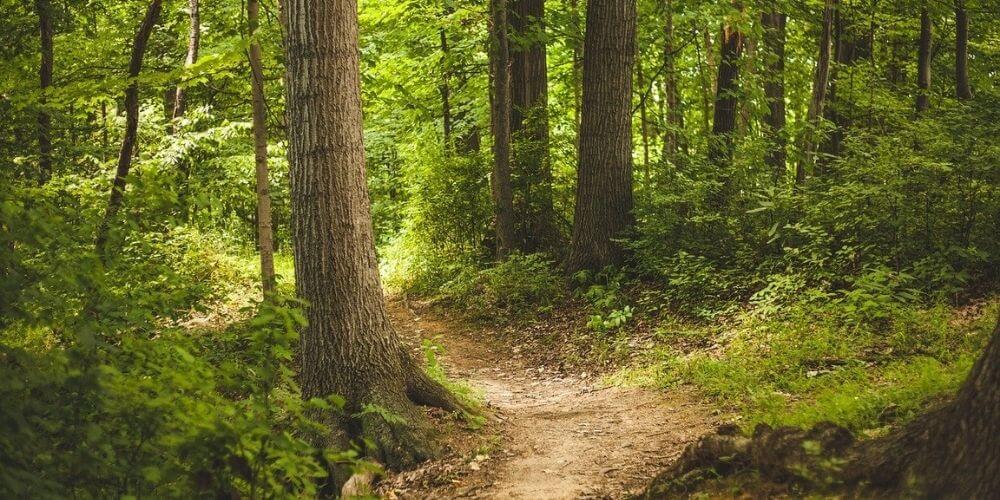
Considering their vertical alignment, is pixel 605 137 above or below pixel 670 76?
below

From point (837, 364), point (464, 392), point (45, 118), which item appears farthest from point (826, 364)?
point (45, 118)

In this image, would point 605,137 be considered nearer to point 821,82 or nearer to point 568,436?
point 821,82

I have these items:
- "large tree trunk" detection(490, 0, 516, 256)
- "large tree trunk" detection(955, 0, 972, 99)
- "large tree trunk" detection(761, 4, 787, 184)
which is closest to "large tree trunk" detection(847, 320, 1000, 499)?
"large tree trunk" detection(761, 4, 787, 184)

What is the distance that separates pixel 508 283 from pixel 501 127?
285 centimetres

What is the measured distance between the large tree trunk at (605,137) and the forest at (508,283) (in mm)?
46

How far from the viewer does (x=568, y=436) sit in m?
6.74

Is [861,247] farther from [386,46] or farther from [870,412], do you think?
[386,46]

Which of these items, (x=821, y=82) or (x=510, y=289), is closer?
(x=821, y=82)

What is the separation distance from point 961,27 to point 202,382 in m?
13.2

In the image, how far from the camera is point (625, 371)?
8625 mm

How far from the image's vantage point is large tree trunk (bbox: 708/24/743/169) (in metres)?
12.4

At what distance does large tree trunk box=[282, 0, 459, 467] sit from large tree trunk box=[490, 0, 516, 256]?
250 inches

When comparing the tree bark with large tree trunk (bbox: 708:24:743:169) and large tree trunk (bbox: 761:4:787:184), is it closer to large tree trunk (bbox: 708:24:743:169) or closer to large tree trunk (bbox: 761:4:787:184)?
large tree trunk (bbox: 761:4:787:184)

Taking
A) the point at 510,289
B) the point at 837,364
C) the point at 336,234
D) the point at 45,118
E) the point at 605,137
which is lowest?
the point at 837,364
